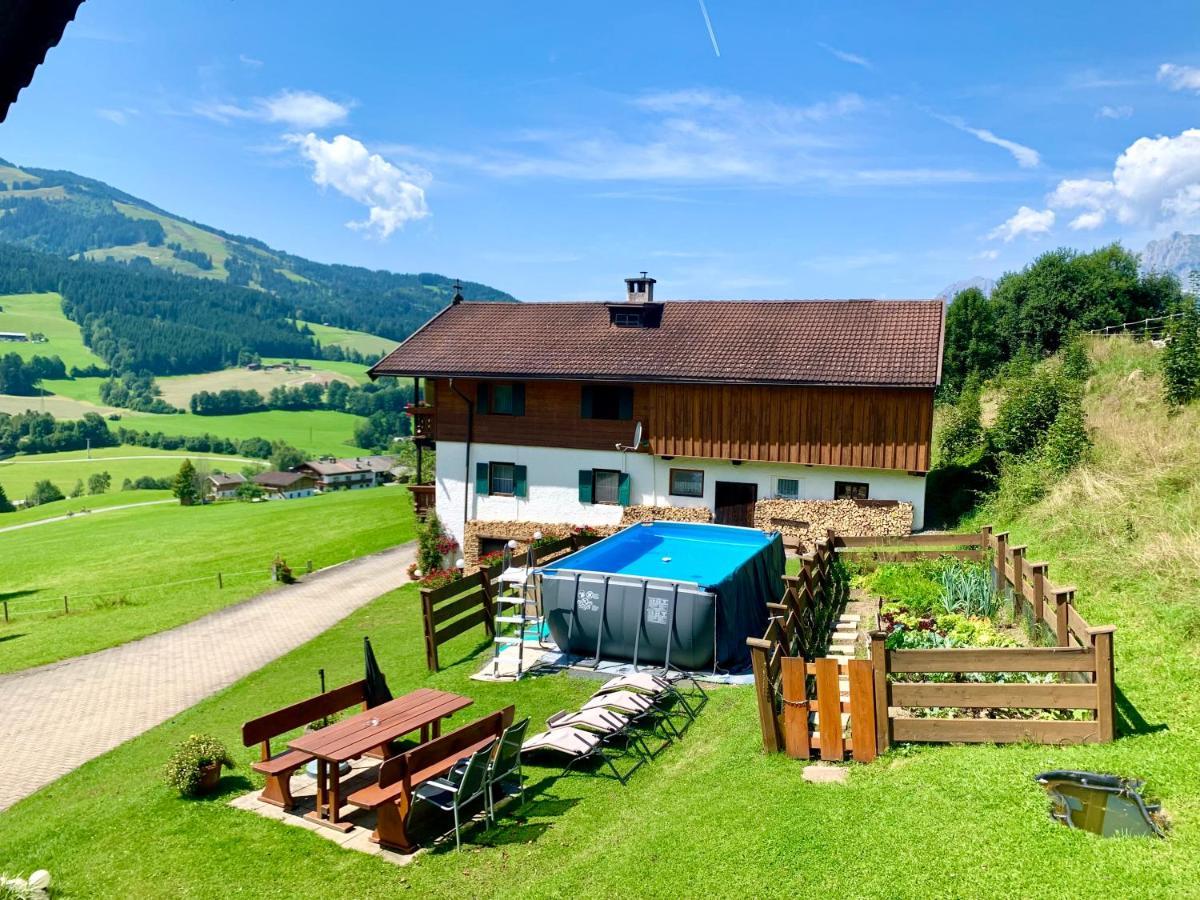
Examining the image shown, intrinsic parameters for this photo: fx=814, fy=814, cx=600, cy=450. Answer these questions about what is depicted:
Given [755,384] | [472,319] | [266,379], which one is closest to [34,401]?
[266,379]

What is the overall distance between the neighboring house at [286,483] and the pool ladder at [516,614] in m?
111

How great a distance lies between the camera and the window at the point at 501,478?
28.6 meters

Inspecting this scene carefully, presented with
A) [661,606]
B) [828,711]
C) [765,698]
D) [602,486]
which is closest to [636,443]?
[602,486]

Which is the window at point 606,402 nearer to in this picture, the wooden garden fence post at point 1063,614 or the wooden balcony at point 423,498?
the wooden balcony at point 423,498

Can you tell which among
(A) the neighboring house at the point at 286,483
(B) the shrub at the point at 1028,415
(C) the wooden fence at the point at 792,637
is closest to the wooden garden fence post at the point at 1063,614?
(C) the wooden fence at the point at 792,637

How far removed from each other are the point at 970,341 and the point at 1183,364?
24218mm

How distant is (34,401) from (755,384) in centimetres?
19552

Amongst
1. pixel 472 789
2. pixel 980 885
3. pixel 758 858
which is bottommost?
pixel 472 789

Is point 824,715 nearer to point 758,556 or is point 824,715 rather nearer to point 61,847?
point 758,556

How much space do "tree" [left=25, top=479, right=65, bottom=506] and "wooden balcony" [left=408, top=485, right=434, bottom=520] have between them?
102m

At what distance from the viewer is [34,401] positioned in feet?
571

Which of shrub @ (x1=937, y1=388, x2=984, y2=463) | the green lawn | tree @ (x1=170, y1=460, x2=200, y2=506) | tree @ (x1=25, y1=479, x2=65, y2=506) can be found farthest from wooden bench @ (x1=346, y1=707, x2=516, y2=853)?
tree @ (x1=25, y1=479, x2=65, y2=506)

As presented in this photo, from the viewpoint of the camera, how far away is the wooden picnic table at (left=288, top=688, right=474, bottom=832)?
9.00 m

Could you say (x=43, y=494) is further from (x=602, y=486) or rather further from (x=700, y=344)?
(x=700, y=344)
